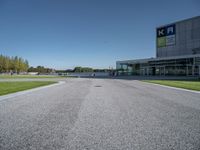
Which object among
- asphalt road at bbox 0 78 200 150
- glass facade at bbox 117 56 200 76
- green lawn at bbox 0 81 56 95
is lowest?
asphalt road at bbox 0 78 200 150

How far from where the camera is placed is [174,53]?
61531mm

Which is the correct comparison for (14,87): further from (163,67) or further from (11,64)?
(11,64)

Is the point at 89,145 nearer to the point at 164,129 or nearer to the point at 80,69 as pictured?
the point at 164,129

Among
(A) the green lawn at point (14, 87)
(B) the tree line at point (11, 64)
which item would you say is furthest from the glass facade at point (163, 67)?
(B) the tree line at point (11, 64)

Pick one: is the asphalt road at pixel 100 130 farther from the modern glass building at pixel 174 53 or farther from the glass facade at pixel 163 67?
the modern glass building at pixel 174 53

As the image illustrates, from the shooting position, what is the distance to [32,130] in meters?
5.04

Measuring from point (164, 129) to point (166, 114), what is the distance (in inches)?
76.4

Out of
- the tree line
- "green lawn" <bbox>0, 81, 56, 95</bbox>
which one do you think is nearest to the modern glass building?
"green lawn" <bbox>0, 81, 56, 95</bbox>

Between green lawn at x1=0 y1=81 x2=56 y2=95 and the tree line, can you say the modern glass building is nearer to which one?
green lawn at x1=0 y1=81 x2=56 y2=95

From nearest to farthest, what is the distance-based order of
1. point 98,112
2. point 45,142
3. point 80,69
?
point 45,142
point 98,112
point 80,69

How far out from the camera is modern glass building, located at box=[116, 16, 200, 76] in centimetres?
4914

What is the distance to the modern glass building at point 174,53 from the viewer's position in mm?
49144

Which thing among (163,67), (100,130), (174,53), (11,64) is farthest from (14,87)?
(11,64)

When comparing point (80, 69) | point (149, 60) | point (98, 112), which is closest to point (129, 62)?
point (149, 60)
